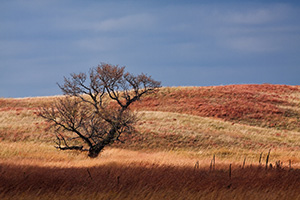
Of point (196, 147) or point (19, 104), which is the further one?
point (19, 104)

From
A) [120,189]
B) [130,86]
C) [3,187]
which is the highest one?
[130,86]

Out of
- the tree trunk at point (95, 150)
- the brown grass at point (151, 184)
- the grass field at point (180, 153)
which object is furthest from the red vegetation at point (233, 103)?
the brown grass at point (151, 184)

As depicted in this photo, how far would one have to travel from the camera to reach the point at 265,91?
61469mm

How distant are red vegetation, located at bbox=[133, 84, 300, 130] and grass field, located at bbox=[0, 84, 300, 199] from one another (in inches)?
5.7

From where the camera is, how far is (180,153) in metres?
25.3

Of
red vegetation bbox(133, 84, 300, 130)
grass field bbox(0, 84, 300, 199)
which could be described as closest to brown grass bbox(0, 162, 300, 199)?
grass field bbox(0, 84, 300, 199)

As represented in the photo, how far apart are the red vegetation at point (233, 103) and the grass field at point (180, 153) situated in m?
0.14

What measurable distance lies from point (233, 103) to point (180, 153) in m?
27.6

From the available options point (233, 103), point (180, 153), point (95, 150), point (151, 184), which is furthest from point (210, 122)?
point (151, 184)

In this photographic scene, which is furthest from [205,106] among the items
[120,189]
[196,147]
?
[120,189]

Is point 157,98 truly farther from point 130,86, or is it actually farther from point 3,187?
point 3,187

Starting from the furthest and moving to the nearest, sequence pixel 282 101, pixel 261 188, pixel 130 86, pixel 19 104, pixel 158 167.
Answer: pixel 19 104, pixel 282 101, pixel 130 86, pixel 158 167, pixel 261 188

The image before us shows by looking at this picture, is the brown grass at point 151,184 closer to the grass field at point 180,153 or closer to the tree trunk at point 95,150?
the grass field at point 180,153

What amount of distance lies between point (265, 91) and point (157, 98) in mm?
21346
